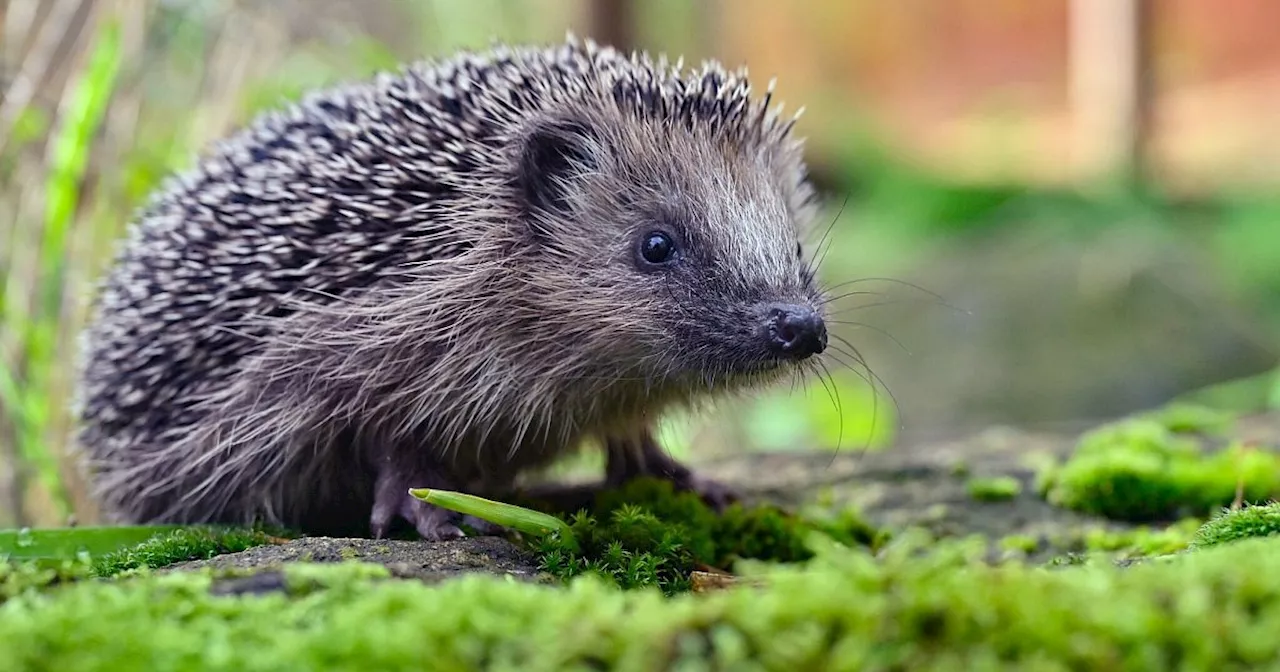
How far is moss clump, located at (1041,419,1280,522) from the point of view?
17.9ft

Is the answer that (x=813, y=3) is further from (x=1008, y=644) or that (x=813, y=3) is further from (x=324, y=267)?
(x=1008, y=644)

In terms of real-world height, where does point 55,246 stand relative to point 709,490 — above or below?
above

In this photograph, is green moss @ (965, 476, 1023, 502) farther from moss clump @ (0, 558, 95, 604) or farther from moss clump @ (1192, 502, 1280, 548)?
moss clump @ (0, 558, 95, 604)

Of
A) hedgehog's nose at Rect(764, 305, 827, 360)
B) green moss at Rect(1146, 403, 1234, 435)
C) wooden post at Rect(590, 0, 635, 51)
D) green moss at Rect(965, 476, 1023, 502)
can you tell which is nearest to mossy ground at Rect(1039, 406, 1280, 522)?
green moss at Rect(965, 476, 1023, 502)

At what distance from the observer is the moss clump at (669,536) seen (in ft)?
12.3

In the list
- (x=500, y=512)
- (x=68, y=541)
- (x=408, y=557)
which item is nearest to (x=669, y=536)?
(x=500, y=512)

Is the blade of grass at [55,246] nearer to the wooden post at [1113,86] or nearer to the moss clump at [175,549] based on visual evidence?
the moss clump at [175,549]

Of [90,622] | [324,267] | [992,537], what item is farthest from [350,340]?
[992,537]

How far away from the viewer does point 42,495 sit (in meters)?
6.96

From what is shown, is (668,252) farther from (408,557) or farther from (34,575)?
(34,575)

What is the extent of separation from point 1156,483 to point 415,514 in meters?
3.32

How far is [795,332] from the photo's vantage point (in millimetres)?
4375

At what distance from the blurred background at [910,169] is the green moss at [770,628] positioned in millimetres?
2454

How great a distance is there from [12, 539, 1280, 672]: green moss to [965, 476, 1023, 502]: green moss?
130 inches
